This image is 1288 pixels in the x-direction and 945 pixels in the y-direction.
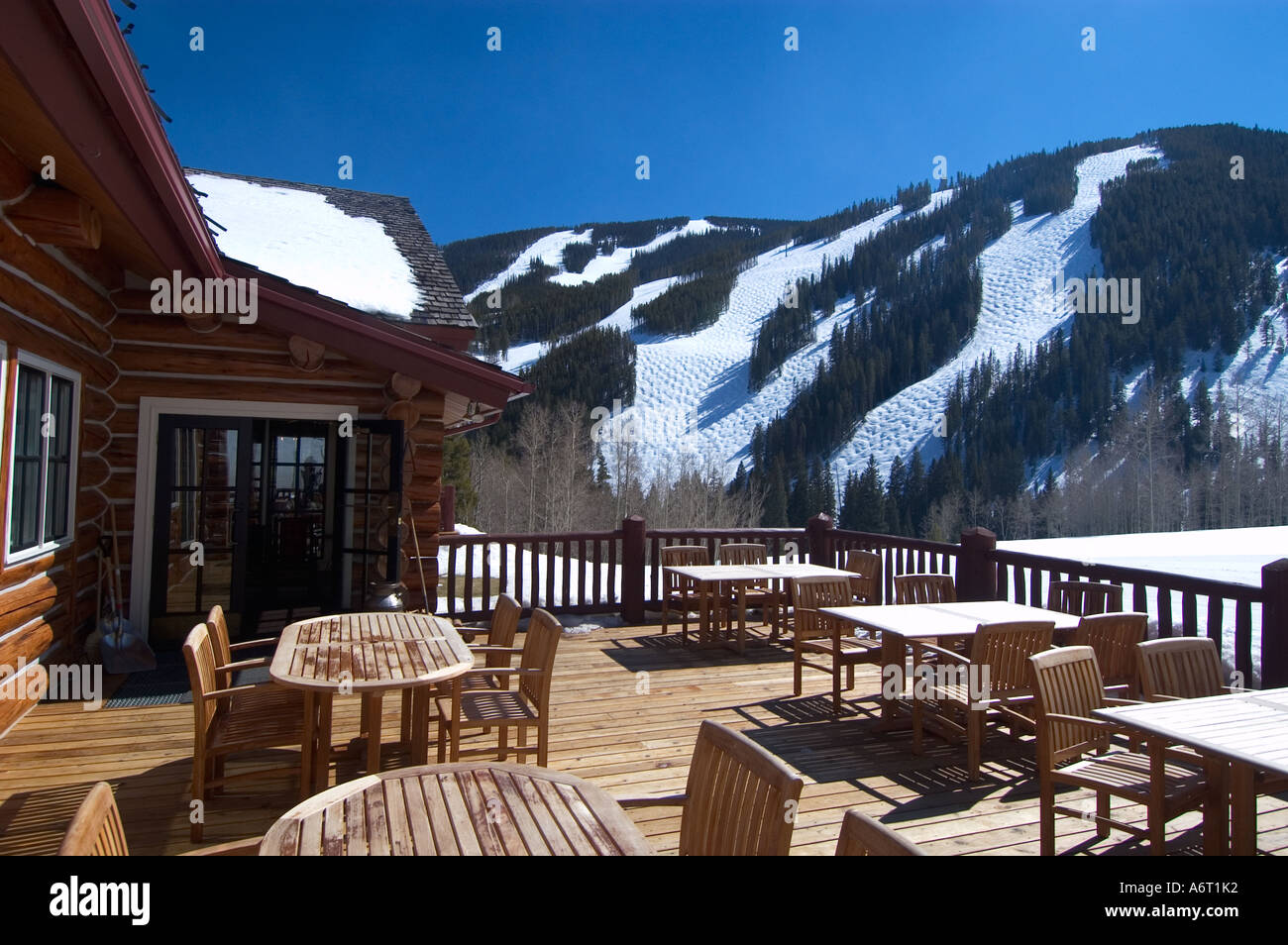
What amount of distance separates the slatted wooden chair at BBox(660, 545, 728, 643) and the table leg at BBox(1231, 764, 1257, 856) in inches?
192

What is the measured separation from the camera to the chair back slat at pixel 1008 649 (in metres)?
3.97

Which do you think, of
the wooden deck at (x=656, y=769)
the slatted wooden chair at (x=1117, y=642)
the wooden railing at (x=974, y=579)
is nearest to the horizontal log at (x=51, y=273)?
the wooden deck at (x=656, y=769)

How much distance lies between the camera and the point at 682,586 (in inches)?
298

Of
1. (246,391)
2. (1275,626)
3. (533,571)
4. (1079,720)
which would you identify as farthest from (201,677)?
(1275,626)

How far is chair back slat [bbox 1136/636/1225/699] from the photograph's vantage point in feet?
10.8

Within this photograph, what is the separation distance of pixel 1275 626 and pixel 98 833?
17.7ft

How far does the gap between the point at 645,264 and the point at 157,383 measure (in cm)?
12319

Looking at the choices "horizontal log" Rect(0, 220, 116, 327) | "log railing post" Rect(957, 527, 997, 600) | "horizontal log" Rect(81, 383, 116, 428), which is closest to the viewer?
"horizontal log" Rect(0, 220, 116, 327)

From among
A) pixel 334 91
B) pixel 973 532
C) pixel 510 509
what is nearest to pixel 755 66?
pixel 334 91

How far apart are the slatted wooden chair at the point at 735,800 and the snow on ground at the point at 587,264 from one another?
99150 mm

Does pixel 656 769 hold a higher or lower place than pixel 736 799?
lower

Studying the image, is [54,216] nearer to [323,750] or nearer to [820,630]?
[323,750]

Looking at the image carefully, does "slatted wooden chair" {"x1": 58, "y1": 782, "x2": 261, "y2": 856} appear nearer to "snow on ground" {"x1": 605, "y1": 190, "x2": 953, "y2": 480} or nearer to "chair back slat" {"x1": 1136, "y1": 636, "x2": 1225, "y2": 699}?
"chair back slat" {"x1": 1136, "y1": 636, "x2": 1225, "y2": 699}

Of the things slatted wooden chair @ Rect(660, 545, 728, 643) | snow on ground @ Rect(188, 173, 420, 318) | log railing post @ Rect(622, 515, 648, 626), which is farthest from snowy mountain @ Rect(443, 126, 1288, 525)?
log railing post @ Rect(622, 515, 648, 626)
